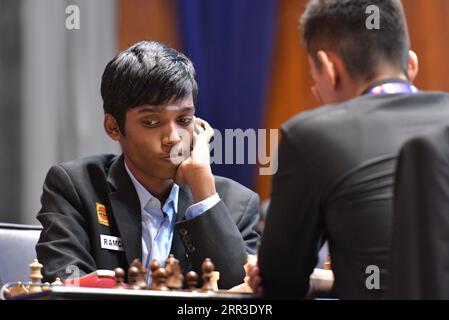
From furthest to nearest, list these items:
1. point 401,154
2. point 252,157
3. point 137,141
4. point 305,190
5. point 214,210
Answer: point 252,157 < point 137,141 < point 214,210 < point 305,190 < point 401,154

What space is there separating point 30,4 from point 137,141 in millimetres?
2593

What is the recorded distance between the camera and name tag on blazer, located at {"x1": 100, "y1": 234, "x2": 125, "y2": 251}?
2.54 metres

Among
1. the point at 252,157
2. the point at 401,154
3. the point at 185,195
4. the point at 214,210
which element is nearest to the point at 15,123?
the point at 252,157

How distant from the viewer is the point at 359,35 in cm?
182

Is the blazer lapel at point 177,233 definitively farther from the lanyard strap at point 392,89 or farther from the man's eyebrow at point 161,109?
the lanyard strap at point 392,89

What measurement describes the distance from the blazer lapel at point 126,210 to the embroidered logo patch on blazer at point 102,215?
0.03m

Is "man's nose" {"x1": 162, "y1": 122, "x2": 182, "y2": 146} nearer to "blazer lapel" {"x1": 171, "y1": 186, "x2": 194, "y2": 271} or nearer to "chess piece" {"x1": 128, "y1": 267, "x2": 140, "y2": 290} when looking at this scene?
"blazer lapel" {"x1": 171, "y1": 186, "x2": 194, "y2": 271}

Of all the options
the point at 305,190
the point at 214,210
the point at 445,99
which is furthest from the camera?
the point at 214,210

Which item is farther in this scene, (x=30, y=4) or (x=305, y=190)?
(x=30, y=4)

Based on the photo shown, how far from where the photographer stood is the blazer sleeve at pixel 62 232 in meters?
2.43

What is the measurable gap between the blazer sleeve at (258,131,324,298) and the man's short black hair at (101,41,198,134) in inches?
38.0

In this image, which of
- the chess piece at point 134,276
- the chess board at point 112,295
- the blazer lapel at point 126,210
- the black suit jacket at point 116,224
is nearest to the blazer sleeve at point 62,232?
the black suit jacket at point 116,224

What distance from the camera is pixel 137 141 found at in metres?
2.66

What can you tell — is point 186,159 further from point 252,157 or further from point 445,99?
point 252,157
